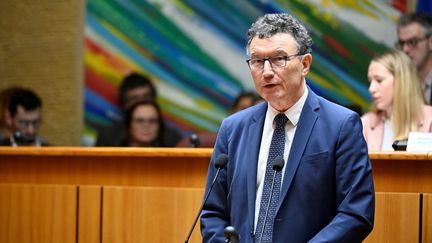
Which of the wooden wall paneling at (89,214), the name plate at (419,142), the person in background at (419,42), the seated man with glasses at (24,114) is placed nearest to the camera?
the name plate at (419,142)

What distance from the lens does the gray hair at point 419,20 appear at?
20.2ft

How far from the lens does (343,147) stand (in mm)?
2834

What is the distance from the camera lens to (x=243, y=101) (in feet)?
22.6

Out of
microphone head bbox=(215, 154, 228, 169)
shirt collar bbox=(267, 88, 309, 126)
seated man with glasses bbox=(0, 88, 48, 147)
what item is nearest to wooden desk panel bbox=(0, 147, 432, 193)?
shirt collar bbox=(267, 88, 309, 126)

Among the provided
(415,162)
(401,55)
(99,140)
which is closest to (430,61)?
(401,55)

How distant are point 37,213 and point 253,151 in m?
1.88

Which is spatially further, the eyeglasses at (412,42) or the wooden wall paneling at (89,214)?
the eyeglasses at (412,42)

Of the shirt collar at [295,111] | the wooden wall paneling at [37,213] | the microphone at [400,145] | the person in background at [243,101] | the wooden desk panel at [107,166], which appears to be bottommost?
the wooden wall paneling at [37,213]

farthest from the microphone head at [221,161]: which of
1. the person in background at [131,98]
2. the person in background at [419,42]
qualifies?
the person in background at [131,98]

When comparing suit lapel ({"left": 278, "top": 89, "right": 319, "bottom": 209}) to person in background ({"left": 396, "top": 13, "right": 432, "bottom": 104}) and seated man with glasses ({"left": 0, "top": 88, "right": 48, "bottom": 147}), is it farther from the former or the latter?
seated man with glasses ({"left": 0, "top": 88, "right": 48, "bottom": 147})

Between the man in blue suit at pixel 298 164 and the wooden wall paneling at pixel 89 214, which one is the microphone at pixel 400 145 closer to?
the man in blue suit at pixel 298 164

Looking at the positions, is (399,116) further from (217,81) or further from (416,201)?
(217,81)

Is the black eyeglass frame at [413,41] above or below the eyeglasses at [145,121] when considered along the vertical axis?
above

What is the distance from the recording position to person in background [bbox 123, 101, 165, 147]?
21.6ft
